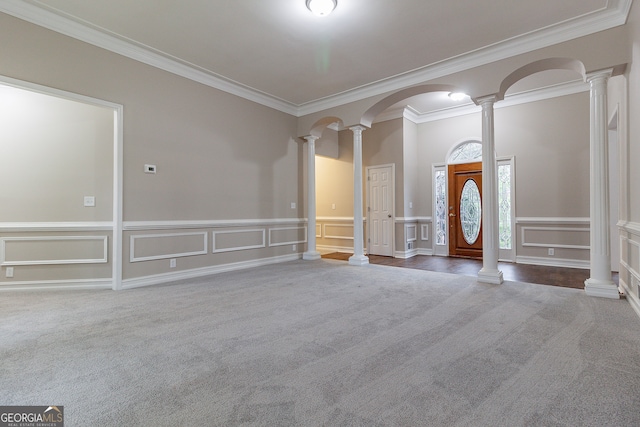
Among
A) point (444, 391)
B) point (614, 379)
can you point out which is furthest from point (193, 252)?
point (614, 379)

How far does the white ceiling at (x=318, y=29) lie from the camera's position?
331 cm

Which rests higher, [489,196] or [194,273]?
[489,196]

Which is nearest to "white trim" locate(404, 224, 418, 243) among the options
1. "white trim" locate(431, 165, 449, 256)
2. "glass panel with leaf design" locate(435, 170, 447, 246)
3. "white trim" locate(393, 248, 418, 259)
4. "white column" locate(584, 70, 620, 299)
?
"white trim" locate(393, 248, 418, 259)

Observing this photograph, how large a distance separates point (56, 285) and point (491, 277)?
5.71m

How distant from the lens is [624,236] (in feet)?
11.9

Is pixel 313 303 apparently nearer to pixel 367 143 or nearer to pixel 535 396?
pixel 535 396

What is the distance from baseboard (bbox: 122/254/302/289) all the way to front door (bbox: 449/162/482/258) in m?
3.79

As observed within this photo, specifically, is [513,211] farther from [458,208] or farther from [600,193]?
[600,193]

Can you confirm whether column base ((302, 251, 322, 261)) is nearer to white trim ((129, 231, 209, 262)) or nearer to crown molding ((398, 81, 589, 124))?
white trim ((129, 231, 209, 262))

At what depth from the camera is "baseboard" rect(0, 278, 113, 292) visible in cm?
395

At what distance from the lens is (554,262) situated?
5738 mm

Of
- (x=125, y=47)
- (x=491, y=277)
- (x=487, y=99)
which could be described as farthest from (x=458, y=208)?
(x=125, y=47)

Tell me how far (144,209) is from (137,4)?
94.3 inches

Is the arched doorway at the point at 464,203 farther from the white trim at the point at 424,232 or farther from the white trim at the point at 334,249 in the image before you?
the white trim at the point at 334,249
